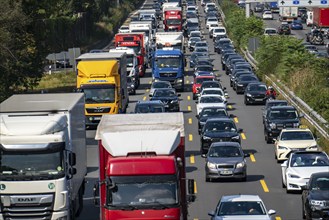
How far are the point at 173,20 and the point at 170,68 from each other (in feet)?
172

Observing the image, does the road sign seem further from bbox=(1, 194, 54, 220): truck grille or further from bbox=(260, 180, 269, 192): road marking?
→ bbox=(1, 194, 54, 220): truck grille

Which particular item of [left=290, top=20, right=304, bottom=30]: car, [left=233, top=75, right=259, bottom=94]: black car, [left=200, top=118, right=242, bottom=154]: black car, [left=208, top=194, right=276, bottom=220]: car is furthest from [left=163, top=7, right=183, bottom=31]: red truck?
[left=208, top=194, right=276, bottom=220]: car

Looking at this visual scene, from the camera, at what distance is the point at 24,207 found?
100 feet

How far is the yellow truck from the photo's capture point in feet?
184

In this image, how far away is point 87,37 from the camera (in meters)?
131

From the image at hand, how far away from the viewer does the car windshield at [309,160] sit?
38.8 metres

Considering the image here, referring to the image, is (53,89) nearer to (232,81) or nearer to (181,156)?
(232,81)

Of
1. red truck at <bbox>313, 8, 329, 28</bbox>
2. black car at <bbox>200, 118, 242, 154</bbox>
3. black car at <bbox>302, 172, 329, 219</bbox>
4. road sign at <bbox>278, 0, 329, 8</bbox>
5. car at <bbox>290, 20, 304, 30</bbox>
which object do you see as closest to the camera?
black car at <bbox>302, 172, 329, 219</bbox>

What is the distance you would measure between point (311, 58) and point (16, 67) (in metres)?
22.0

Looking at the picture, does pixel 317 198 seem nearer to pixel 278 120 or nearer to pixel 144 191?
pixel 144 191

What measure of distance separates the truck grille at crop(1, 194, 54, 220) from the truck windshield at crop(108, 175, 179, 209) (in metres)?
3.89

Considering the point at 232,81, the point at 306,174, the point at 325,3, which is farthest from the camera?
the point at 325,3

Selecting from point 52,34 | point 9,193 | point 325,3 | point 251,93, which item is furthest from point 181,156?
point 325,3

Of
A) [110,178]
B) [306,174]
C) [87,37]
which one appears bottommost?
[87,37]
